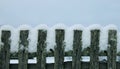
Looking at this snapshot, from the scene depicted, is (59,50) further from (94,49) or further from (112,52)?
(112,52)

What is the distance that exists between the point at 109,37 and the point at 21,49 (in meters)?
1.26

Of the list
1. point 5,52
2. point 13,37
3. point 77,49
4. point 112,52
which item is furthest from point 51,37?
point 112,52

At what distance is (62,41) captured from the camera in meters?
3.77

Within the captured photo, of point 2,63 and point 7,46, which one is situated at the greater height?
point 7,46

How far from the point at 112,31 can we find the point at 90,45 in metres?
0.36

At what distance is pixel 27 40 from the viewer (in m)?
3.81

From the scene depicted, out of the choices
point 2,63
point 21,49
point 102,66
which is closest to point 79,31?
point 102,66

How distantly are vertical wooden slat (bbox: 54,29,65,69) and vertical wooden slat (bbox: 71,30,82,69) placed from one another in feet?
0.56

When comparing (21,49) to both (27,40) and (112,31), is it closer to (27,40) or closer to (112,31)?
(27,40)

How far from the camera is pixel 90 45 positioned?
375 centimetres

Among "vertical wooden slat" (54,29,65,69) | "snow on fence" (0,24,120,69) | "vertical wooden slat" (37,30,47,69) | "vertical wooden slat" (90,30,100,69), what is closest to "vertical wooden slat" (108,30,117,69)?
"snow on fence" (0,24,120,69)

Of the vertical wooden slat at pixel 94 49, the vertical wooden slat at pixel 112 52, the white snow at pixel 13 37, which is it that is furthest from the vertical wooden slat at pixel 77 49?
the white snow at pixel 13 37

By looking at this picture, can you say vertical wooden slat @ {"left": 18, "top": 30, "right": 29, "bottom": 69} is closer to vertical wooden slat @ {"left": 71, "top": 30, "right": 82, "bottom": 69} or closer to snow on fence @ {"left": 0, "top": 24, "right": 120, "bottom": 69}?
snow on fence @ {"left": 0, "top": 24, "right": 120, "bottom": 69}

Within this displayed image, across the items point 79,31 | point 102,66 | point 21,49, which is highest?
point 79,31
